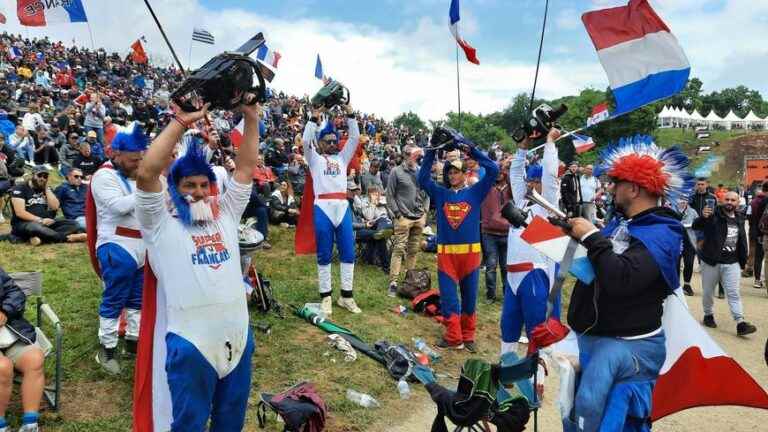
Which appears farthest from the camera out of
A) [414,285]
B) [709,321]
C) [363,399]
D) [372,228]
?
[372,228]

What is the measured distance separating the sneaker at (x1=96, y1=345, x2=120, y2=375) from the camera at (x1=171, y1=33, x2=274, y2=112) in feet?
10.4

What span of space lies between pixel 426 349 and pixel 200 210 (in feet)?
13.5

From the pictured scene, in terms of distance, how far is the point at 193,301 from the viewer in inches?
109

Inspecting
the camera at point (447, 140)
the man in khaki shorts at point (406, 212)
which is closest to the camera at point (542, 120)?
the camera at point (447, 140)

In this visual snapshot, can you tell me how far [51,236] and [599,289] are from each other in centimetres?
854

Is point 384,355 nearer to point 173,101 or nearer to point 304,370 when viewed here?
point 304,370

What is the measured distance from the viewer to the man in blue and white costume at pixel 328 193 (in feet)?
22.3

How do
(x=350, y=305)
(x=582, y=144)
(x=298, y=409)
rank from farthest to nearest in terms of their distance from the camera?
(x=582, y=144), (x=350, y=305), (x=298, y=409)

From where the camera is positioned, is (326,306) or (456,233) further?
(326,306)

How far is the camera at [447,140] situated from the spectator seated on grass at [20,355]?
13.5 ft

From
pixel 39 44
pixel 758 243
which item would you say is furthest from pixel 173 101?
pixel 39 44

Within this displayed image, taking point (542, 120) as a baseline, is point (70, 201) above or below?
below

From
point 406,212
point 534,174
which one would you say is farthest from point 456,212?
point 406,212

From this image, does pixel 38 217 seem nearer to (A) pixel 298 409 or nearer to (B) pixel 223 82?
(A) pixel 298 409
